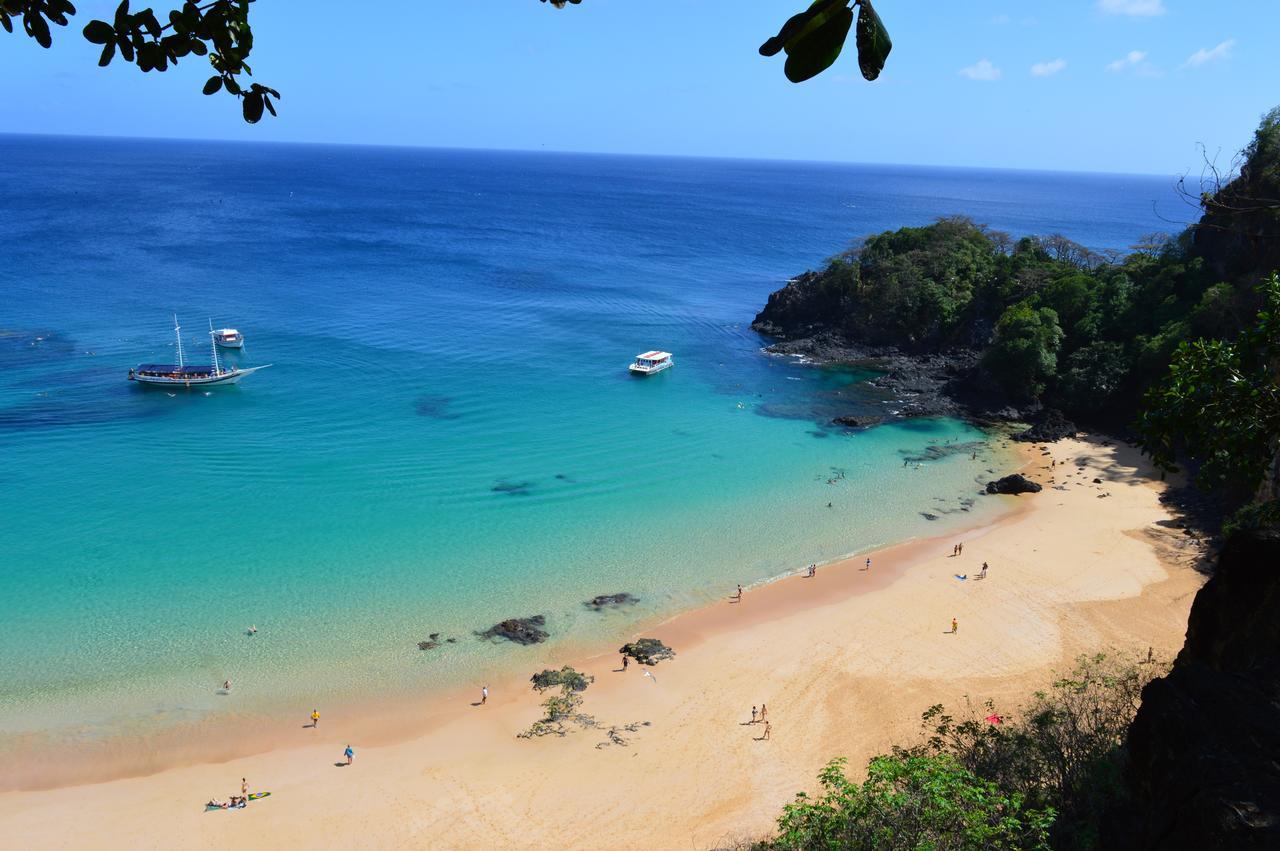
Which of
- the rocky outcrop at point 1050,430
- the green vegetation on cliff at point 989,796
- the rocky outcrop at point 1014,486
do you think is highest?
the green vegetation on cliff at point 989,796

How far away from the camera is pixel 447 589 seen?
26734 mm

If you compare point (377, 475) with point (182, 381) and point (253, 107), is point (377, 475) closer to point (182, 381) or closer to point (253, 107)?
point (182, 381)

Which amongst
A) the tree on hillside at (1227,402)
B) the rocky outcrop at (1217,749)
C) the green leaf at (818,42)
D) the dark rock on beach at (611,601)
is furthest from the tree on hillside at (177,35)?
the dark rock on beach at (611,601)

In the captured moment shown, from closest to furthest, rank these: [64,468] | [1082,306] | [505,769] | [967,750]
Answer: [967,750] → [505,769] → [64,468] → [1082,306]

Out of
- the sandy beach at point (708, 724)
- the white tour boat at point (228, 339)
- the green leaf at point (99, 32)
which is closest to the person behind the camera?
the green leaf at point (99, 32)

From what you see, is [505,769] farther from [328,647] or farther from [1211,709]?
[1211,709]

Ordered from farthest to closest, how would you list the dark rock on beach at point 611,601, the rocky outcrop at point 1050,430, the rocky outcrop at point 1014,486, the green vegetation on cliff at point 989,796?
the rocky outcrop at point 1050,430 → the rocky outcrop at point 1014,486 → the dark rock on beach at point 611,601 → the green vegetation on cliff at point 989,796

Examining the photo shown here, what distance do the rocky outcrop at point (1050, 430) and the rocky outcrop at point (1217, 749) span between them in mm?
31788

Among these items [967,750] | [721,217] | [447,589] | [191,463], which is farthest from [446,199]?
[967,750]

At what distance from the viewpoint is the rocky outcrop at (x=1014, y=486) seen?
34.2 m

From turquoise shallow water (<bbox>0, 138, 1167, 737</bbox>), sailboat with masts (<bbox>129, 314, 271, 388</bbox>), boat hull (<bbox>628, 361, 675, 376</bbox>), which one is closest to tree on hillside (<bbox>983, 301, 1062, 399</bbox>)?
turquoise shallow water (<bbox>0, 138, 1167, 737</bbox>)

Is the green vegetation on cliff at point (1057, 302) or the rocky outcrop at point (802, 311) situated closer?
the green vegetation on cliff at point (1057, 302)

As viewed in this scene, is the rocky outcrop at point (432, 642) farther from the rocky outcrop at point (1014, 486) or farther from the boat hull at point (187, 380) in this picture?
the boat hull at point (187, 380)

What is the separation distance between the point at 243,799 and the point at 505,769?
5610 mm
